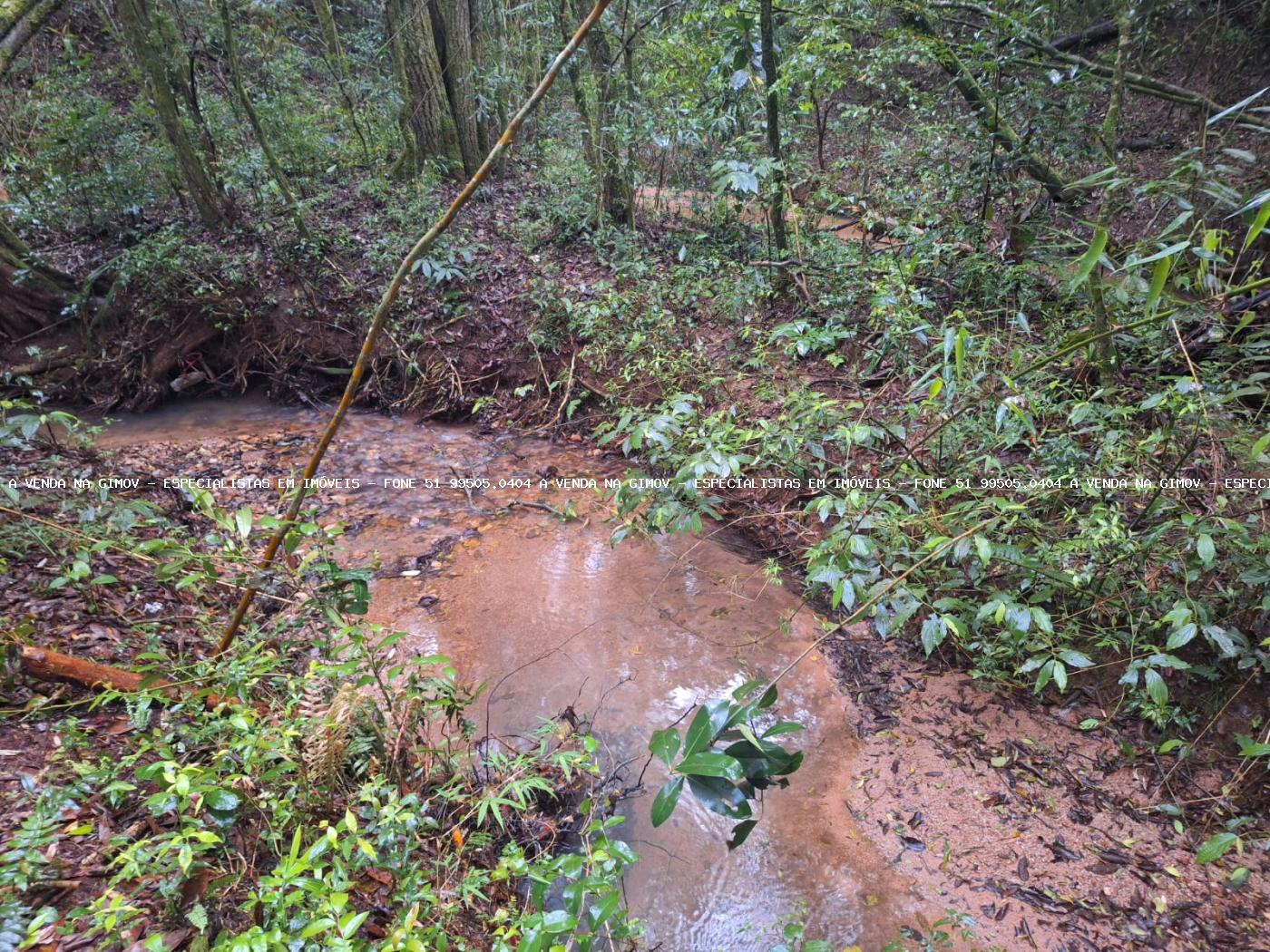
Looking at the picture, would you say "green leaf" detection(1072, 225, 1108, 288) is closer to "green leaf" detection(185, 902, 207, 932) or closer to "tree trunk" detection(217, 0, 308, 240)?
"green leaf" detection(185, 902, 207, 932)

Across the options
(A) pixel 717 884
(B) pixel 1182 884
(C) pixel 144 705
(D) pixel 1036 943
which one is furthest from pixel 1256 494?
(C) pixel 144 705

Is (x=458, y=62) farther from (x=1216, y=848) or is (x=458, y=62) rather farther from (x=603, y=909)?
(x=1216, y=848)

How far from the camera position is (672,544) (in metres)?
4.28

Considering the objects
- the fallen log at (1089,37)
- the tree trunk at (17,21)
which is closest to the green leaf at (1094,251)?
the fallen log at (1089,37)

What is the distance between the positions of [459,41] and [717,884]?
9.03 meters

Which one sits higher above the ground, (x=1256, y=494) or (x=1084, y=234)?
(x=1084, y=234)

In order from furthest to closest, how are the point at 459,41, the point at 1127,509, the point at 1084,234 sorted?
the point at 459,41
the point at 1084,234
the point at 1127,509

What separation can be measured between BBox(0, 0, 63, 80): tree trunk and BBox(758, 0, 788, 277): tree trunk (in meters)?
6.28

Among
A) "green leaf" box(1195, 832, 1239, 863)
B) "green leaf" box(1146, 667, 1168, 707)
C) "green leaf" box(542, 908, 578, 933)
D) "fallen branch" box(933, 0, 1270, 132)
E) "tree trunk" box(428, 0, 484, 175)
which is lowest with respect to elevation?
"green leaf" box(1195, 832, 1239, 863)

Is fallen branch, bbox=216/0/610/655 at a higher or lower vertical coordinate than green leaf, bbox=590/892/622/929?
higher

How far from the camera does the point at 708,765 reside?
54.2 inches

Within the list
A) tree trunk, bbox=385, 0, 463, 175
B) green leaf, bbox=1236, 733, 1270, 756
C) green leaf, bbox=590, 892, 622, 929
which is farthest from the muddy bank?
tree trunk, bbox=385, 0, 463, 175

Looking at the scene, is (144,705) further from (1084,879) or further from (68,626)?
(1084,879)

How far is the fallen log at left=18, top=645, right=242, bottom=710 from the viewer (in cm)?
209
